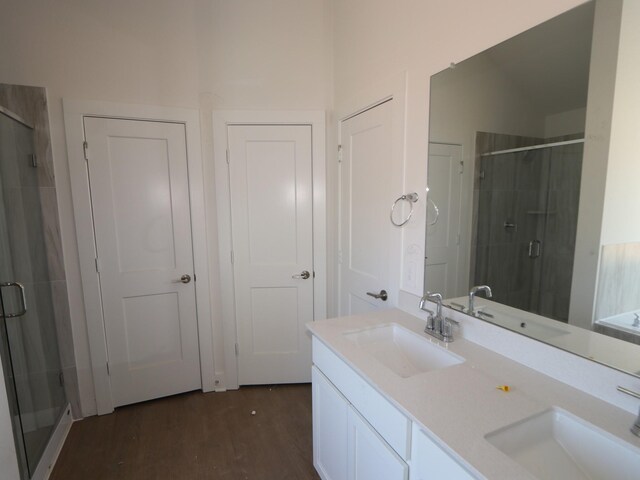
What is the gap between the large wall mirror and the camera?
37.7 inches

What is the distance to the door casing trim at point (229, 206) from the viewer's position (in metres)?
2.38

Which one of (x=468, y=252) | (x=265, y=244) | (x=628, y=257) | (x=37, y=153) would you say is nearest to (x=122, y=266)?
(x=37, y=153)

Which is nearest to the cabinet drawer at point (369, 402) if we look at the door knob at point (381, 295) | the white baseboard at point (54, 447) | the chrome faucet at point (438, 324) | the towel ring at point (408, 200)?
the chrome faucet at point (438, 324)

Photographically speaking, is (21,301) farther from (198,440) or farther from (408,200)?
(408,200)

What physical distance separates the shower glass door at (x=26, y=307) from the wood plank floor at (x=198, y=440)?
0.25m

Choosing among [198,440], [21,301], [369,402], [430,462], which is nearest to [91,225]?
[21,301]

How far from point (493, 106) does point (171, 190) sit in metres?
2.07

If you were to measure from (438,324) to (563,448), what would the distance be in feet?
1.99

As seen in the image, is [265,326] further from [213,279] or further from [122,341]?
[122,341]

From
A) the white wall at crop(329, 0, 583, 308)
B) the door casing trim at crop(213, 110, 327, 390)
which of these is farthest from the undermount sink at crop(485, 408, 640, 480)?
the door casing trim at crop(213, 110, 327, 390)

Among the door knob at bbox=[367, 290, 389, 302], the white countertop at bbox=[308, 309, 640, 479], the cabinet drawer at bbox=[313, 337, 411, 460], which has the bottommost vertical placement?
the cabinet drawer at bbox=[313, 337, 411, 460]

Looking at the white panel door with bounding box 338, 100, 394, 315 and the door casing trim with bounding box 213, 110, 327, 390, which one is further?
the door casing trim with bounding box 213, 110, 327, 390

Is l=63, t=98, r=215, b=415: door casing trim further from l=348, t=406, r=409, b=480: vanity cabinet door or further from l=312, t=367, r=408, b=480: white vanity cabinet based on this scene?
l=348, t=406, r=409, b=480: vanity cabinet door

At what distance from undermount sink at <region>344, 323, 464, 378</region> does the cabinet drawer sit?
0.52 feet
